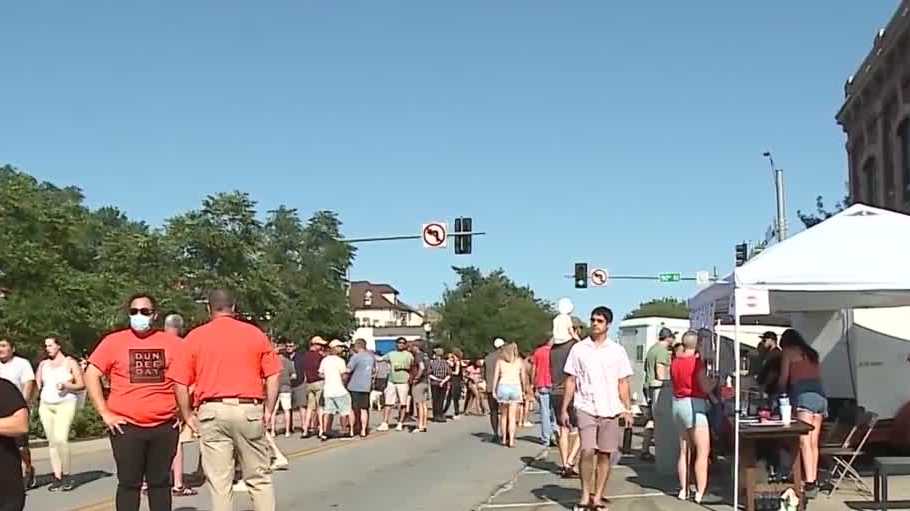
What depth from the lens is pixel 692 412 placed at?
11.9m

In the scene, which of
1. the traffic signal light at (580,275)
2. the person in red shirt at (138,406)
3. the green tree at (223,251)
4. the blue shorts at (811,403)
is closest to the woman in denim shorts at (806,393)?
the blue shorts at (811,403)

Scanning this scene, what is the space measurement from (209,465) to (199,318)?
2899 centimetres

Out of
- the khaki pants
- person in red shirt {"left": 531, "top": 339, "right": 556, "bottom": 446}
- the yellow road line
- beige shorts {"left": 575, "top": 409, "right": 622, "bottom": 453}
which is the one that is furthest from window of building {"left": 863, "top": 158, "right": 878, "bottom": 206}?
the khaki pants

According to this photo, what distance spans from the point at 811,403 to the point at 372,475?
5.87 m

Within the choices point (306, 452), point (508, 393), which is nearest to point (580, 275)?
point (508, 393)

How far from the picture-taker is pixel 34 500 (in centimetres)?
1298

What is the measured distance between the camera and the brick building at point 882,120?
36.2 metres

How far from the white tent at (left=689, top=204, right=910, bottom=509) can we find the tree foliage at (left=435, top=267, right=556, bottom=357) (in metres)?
76.6

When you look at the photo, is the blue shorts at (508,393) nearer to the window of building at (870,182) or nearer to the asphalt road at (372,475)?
the asphalt road at (372,475)

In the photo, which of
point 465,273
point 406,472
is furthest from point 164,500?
point 465,273

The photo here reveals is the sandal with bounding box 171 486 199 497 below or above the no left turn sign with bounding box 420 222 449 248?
below

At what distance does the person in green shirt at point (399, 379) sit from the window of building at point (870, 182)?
23.5 metres

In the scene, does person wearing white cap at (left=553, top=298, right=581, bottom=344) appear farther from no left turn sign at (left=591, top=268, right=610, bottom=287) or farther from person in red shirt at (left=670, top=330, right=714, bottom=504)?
no left turn sign at (left=591, top=268, right=610, bottom=287)

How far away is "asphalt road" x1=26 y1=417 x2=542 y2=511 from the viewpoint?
12602 mm
